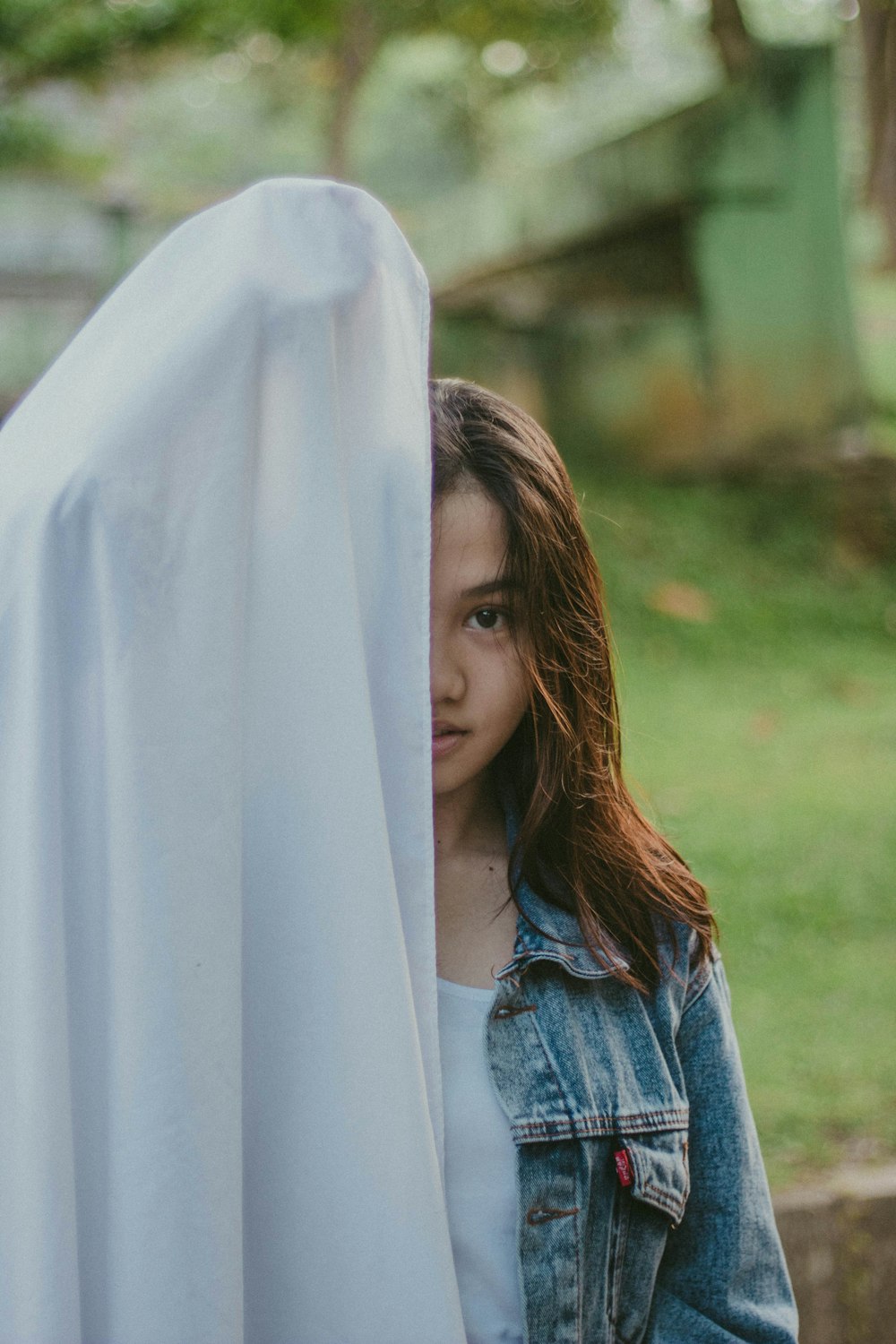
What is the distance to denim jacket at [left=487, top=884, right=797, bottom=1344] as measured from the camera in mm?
1387

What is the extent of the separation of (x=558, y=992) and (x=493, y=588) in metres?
0.44

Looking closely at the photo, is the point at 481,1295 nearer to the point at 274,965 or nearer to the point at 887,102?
the point at 274,965

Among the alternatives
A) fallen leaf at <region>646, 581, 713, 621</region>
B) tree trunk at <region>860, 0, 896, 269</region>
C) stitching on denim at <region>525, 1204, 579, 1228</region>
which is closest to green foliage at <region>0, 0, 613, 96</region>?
tree trunk at <region>860, 0, 896, 269</region>

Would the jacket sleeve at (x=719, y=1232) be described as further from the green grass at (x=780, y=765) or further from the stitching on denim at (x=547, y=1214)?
the green grass at (x=780, y=765)

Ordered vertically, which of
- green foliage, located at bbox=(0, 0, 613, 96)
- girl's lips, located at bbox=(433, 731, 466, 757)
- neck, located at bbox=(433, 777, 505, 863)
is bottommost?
neck, located at bbox=(433, 777, 505, 863)

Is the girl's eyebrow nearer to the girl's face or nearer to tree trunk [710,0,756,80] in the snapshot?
the girl's face

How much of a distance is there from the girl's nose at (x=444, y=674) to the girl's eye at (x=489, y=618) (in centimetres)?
5

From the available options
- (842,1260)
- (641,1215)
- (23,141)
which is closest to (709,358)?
(23,141)

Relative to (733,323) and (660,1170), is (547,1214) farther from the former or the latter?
(733,323)

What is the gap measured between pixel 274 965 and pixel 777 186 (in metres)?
8.62

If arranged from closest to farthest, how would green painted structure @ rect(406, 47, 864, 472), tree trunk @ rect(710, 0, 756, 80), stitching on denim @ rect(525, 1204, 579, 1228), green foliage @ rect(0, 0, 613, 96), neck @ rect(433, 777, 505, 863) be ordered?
stitching on denim @ rect(525, 1204, 579, 1228) → neck @ rect(433, 777, 505, 863) → green foliage @ rect(0, 0, 613, 96) → green painted structure @ rect(406, 47, 864, 472) → tree trunk @ rect(710, 0, 756, 80)

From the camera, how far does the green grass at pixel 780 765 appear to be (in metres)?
3.53

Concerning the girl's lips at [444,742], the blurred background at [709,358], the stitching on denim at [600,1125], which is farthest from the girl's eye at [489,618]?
the blurred background at [709,358]

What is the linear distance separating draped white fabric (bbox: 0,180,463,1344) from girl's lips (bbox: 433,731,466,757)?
17 centimetres
